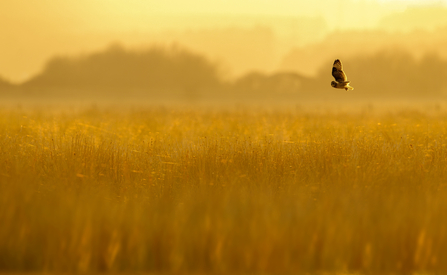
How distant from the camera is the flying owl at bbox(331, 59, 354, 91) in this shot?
815 cm

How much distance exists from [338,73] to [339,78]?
10 cm

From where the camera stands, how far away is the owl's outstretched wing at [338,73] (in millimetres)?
8375

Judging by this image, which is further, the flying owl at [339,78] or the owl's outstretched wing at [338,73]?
the owl's outstretched wing at [338,73]

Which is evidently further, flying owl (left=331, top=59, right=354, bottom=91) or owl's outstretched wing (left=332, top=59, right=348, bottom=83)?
owl's outstretched wing (left=332, top=59, right=348, bottom=83)

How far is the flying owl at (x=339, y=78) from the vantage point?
26.7 feet

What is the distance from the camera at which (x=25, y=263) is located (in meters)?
5.69

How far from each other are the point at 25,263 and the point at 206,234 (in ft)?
7.19

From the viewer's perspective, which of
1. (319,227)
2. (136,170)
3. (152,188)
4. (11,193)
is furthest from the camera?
(136,170)

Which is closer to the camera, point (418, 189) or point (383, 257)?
point (383, 257)

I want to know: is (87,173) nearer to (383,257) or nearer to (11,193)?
(11,193)

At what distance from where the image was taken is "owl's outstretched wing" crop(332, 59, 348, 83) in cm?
838

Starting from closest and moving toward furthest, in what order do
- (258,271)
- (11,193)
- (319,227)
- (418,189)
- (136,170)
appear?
1. (258,271)
2. (319,227)
3. (11,193)
4. (418,189)
5. (136,170)

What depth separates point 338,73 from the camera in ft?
27.7

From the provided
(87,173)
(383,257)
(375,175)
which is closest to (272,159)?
(375,175)
